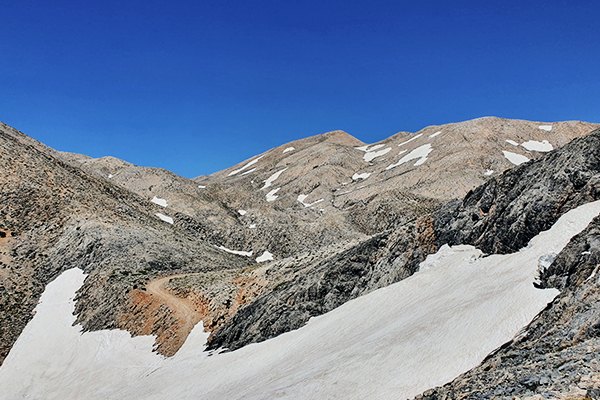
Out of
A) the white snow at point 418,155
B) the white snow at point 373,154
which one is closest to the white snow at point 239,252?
the white snow at point 418,155

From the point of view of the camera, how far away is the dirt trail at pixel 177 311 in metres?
27.8

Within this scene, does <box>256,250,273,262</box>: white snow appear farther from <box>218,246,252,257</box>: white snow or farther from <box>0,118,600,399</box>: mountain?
<box>218,246,252,257</box>: white snow

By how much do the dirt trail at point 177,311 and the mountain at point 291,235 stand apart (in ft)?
0.59

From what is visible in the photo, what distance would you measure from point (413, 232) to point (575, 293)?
527 inches

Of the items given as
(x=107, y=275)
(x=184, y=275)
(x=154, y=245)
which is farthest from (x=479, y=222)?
(x=154, y=245)

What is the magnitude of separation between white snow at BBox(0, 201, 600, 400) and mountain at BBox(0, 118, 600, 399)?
63cm

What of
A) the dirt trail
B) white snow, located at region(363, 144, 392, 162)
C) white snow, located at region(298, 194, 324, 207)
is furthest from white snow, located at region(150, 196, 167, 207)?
white snow, located at region(363, 144, 392, 162)

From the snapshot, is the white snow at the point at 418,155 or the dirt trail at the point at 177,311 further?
the white snow at the point at 418,155

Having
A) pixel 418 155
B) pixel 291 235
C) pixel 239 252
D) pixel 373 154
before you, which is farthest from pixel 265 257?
pixel 373 154

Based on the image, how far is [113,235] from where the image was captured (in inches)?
1863

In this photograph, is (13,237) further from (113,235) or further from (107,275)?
(107,275)

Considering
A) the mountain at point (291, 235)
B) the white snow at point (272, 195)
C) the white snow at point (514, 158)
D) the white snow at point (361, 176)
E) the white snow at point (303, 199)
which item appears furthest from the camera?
the white snow at point (272, 195)

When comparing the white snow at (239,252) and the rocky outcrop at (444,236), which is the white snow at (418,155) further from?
the rocky outcrop at (444,236)

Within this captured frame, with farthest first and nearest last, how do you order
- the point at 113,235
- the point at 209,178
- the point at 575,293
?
the point at 209,178 → the point at 113,235 → the point at 575,293
